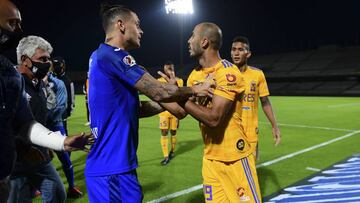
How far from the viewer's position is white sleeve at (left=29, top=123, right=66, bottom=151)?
2.62 meters

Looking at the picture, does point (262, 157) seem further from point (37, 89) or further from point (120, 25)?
point (120, 25)

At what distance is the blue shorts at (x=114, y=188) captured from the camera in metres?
2.84

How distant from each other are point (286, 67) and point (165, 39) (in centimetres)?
2105

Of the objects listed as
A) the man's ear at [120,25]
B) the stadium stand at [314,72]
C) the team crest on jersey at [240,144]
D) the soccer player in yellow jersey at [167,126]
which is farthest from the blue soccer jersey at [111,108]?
the stadium stand at [314,72]

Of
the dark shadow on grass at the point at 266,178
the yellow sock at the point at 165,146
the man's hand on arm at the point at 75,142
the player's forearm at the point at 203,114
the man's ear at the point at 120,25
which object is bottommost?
the dark shadow on grass at the point at 266,178

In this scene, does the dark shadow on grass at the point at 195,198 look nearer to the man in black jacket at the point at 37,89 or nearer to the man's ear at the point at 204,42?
the man in black jacket at the point at 37,89

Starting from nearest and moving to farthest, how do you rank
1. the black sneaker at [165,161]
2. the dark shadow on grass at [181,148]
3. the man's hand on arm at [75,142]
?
the man's hand on arm at [75,142] → the black sneaker at [165,161] → the dark shadow on grass at [181,148]

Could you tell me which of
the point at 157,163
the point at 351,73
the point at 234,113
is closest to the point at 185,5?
the point at 351,73

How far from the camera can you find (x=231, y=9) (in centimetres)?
5562

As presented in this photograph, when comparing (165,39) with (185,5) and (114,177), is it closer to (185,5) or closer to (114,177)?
(185,5)

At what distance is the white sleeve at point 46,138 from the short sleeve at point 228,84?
58.5 inches

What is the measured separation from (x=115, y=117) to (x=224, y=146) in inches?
52.3

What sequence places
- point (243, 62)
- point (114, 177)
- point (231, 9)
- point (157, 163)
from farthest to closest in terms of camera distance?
point (231, 9) → point (157, 163) → point (243, 62) → point (114, 177)

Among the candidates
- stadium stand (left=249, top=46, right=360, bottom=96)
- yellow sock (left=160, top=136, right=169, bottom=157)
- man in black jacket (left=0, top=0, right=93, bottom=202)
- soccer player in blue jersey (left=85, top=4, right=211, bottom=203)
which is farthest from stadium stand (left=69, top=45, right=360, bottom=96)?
man in black jacket (left=0, top=0, right=93, bottom=202)
